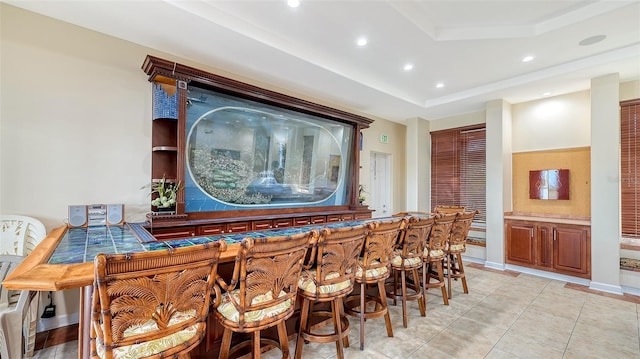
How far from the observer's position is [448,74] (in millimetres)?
4266

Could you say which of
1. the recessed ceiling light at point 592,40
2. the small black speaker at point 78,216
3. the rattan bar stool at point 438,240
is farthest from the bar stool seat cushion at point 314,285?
the recessed ceiling light at point 592,40

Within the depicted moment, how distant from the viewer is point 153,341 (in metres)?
1.27

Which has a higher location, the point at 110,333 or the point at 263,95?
the point at 263,95

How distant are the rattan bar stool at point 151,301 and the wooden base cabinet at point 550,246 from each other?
5292 mm

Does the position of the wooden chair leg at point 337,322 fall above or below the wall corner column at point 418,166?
below

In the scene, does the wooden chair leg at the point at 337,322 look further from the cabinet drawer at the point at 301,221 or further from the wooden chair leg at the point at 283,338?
the cabinet drawer at the point at 301,221

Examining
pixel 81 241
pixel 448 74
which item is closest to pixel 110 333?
pixel 81 241

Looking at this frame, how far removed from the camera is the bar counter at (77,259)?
119 centimetres

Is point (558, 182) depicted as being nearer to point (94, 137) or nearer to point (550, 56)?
point (550, 56)

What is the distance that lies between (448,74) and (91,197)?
16.6 feet

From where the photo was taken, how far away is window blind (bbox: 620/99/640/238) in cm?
396

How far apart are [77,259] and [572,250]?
601 cm

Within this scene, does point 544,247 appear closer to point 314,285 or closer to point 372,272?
point 372,272

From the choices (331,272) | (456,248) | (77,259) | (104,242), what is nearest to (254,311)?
(331,272)
